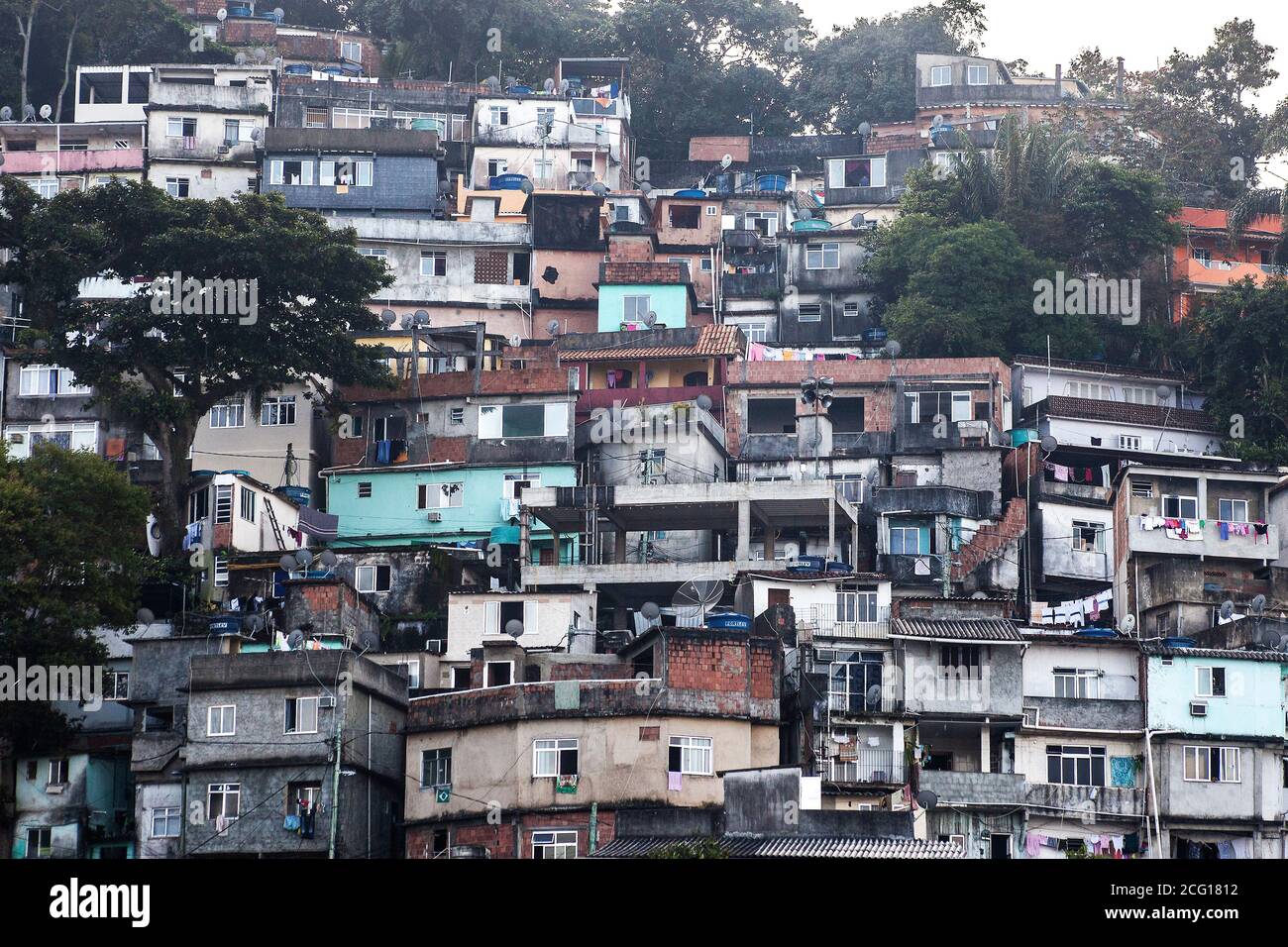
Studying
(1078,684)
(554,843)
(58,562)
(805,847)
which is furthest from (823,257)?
(805,847)

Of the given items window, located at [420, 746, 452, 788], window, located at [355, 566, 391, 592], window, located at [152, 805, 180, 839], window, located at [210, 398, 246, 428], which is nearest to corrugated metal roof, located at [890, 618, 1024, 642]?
window, located at [420, 746, 452, 788]

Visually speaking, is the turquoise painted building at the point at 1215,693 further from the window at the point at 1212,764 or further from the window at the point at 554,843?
the window at the point at 554,843

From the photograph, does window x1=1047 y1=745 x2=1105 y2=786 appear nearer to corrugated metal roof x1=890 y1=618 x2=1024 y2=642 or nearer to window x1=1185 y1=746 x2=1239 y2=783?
window x1=1185 y1=746 x2=1239 y2=783

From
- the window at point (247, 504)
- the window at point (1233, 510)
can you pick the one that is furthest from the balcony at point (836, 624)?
the window at point (247, 504)

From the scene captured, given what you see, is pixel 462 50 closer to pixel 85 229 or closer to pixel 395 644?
pixel 85 229

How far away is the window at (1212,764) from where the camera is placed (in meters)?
43.5

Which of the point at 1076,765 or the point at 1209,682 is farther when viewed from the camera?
the point at 1209,682

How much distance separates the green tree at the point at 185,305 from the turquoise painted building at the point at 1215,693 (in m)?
24.1

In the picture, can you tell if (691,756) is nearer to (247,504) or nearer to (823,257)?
(247,504)

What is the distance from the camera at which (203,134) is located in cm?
7394

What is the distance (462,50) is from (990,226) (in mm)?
30756

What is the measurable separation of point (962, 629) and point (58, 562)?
2054 centimetres

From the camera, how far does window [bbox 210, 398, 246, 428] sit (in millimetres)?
59156

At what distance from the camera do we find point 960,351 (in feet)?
208
